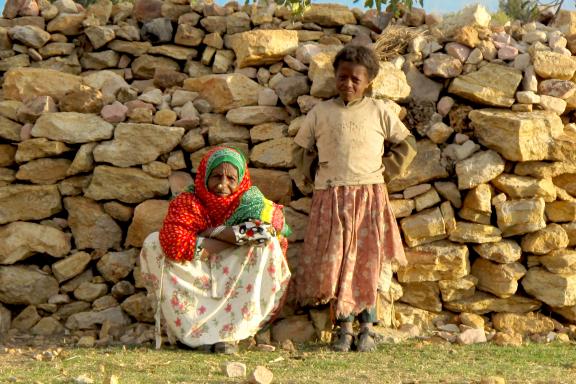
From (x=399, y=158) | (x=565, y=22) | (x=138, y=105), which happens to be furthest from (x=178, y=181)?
(x=565, y=22)

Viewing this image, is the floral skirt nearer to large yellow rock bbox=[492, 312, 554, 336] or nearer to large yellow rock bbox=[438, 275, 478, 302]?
large yellow rock bbox=[438, 275, 478, 302]

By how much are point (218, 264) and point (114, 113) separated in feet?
5.23

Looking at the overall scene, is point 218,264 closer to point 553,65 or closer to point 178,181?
point 178,181

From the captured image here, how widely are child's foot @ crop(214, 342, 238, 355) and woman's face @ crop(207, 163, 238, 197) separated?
35.0 inches

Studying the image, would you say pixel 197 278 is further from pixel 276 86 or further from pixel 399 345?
pixel 276 86

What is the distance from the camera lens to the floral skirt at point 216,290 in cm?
434

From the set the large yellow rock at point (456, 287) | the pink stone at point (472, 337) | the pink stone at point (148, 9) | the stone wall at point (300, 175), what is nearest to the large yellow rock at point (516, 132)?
the stone wall at point (300, 175)

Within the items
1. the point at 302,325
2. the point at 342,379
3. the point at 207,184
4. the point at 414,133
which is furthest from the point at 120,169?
the point at 342,379

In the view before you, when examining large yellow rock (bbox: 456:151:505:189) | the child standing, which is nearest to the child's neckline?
the child standing

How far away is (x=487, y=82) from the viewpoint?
5.20m

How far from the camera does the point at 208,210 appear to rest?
4520 mm

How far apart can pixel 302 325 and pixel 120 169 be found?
5.55 ft

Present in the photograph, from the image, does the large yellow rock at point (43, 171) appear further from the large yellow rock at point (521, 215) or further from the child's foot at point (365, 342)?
the large yellow rock at point (521, 215)

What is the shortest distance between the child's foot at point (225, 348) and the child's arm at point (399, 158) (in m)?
1.44
